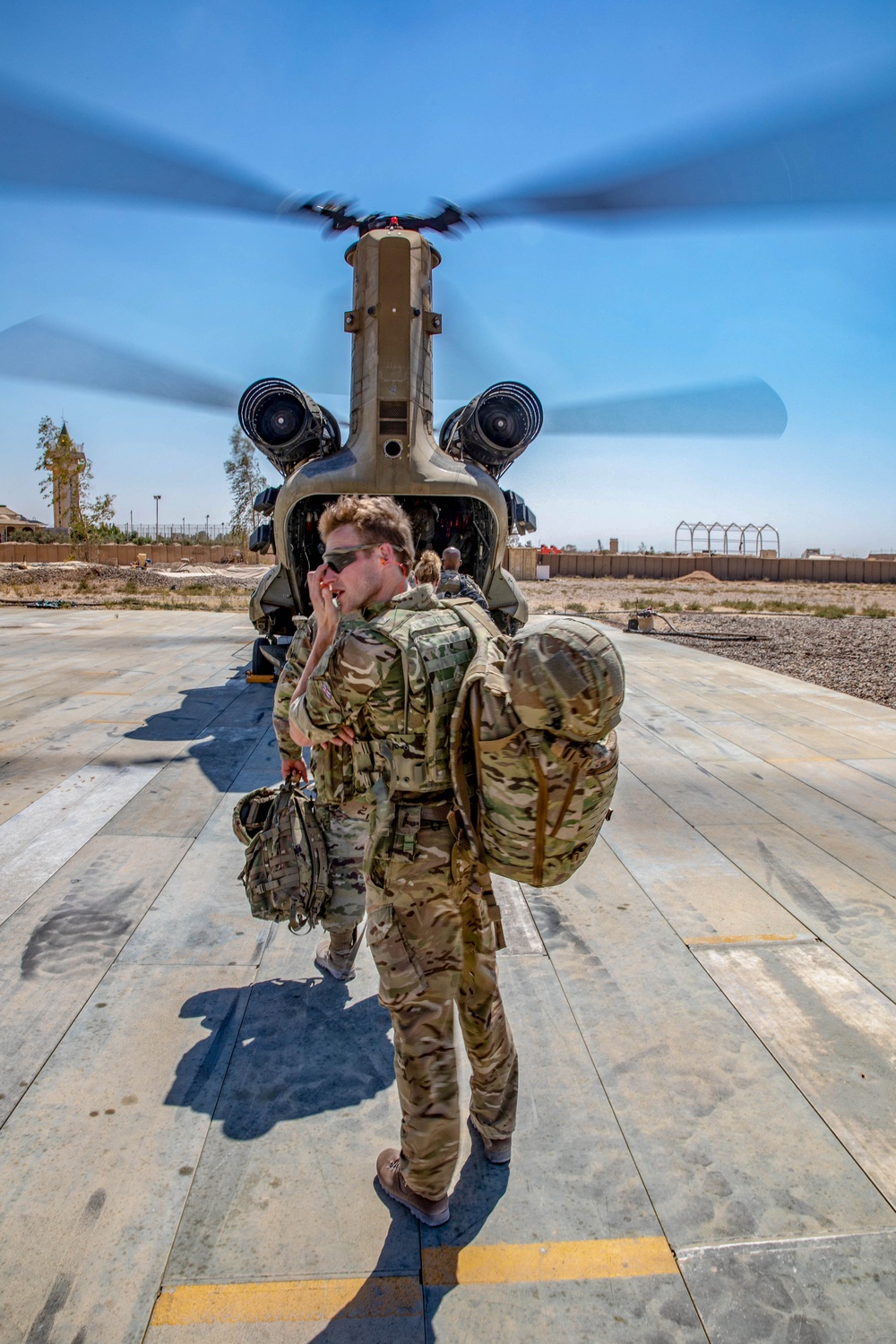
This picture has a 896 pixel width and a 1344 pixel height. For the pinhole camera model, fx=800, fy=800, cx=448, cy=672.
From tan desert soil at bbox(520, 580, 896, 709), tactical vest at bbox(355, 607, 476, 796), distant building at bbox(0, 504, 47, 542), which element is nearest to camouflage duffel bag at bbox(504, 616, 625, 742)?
tactical vest at bbox(355, 607, 476, 796)

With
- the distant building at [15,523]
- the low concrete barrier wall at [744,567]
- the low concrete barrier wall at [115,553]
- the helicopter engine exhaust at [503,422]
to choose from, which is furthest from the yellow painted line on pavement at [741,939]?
the distant building at [15,523]

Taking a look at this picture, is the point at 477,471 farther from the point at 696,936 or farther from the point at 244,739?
the point at 696,936

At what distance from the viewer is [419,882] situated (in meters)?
2.05

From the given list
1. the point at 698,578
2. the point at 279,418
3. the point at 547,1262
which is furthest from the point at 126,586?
the point at 698,578

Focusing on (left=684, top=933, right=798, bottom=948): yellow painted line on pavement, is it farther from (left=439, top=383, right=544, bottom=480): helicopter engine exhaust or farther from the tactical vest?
(left=439, top=383, right=544, bottom=480): helicopter engine exhaust

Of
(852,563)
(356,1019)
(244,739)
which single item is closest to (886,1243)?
(356,1019)

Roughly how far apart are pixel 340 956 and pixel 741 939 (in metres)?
1.74

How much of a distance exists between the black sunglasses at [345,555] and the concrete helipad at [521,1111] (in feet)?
5.34

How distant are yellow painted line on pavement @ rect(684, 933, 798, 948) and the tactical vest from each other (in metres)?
1.96

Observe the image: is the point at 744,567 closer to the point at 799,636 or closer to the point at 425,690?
the point at 799,636

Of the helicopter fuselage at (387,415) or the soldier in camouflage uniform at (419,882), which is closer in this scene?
the soldier in camouflage uniform at (419,882)

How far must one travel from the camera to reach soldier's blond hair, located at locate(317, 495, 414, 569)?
87.5 inches

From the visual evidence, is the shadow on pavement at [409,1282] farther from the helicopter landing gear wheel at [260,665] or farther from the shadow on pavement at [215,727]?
the helicopter landing gear wheel at [260,665]

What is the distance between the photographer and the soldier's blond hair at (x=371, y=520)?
2.22 m
